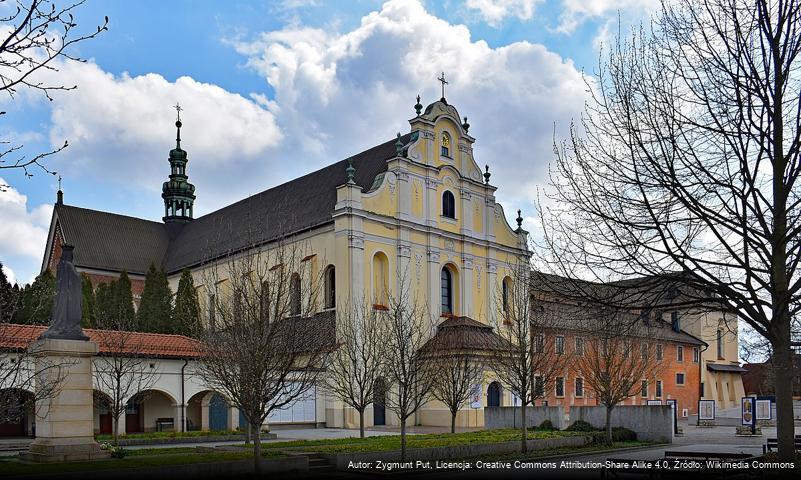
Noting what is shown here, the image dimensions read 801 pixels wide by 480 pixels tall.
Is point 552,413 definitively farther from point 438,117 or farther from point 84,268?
point 84,268

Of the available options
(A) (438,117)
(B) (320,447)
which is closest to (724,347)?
(A) (438,117)

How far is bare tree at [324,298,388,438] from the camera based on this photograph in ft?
109

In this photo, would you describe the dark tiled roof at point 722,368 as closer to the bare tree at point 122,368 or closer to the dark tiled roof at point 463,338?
the dark tiled roof at point 463,338

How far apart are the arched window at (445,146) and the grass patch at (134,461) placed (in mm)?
30869

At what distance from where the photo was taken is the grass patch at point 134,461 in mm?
18047

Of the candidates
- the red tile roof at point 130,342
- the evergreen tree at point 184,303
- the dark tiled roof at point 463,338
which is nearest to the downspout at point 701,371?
the dark tiled roof at point 463,338

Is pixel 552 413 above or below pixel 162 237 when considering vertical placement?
below

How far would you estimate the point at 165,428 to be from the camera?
38844 millimetres

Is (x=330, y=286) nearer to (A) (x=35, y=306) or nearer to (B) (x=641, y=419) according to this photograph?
(A) (x=35, y=306)

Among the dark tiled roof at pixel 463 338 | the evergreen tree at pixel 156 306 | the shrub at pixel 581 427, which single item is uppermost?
the evergreen tree at pixel 156 306

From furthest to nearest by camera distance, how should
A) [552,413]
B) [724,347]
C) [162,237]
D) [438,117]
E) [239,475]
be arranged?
[724,347], [162,237], [438,117], [552,413], [239,475]

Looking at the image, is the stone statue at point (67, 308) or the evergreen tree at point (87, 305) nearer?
the stone statue at point (67, 308)

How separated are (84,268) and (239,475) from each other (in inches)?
1771

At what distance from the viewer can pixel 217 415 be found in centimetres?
3959
